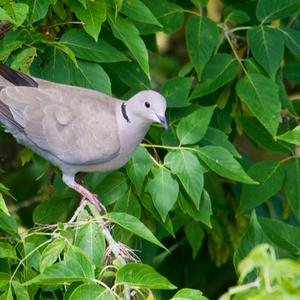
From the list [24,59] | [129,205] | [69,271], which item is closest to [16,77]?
[24,59]

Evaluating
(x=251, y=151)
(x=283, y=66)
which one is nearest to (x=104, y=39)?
(x=283, y=66)

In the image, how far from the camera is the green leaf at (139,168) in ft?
10.9

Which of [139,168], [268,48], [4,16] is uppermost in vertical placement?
[4,16]

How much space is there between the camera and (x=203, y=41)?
371 centimetres

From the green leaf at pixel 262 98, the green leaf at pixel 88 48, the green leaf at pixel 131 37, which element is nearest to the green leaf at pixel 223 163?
the green leaf at pixel 262 98

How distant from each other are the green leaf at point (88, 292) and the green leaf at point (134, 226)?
353mm

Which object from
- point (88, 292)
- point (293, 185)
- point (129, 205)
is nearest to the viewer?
point (88, 292)

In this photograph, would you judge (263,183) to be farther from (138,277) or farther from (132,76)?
(138,277)

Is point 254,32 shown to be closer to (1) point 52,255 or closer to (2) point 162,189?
(2) point 162,189

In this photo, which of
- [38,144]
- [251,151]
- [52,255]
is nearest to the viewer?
[52,255]

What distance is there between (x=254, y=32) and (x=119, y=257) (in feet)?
4.51

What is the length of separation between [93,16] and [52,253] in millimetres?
1006

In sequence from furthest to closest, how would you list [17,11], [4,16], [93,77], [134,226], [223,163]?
[93,77], [223,163], [17,11], [4,16], [134,226]

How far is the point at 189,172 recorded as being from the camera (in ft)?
10.6
